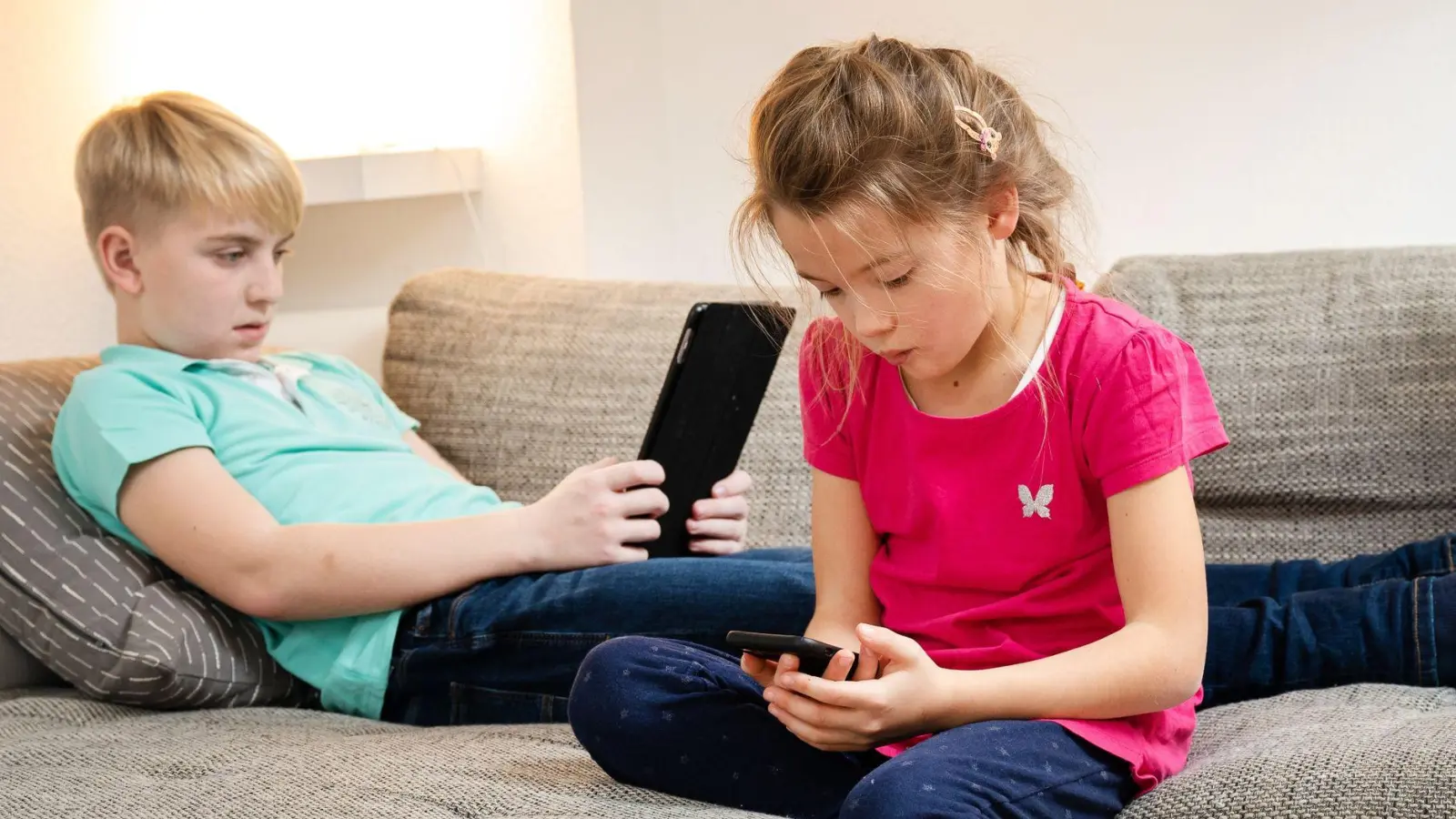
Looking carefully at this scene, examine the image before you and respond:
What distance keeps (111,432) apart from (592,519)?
50 centimetres

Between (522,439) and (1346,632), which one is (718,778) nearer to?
(1346,632)

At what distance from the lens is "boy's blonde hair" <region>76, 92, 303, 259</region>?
1558mm

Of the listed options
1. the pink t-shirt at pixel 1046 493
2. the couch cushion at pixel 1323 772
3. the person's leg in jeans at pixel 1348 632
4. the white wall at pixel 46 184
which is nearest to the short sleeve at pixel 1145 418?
the pink t-shirt at pixel 1046 493

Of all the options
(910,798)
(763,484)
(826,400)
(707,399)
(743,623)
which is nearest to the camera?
(910,798)

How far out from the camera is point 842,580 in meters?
1.20

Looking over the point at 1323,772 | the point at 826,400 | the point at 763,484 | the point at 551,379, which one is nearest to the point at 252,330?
the point at 551,379

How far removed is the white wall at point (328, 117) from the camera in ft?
7.27

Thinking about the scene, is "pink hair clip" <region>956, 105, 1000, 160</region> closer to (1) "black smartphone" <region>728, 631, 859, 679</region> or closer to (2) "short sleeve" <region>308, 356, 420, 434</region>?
(1) "black smartphone" <region>728, 631, 859, 679</region>

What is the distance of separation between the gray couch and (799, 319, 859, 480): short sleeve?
0.32 meters

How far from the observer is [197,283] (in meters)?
1.56

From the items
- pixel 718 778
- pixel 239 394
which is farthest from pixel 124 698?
pixel 718 778

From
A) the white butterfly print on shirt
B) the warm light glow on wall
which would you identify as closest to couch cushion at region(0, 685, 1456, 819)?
the white butterfly print on shirt

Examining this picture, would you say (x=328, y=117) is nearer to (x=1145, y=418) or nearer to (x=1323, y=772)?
(x=1145, y=418)

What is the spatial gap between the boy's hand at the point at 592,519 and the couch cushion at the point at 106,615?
34 centimetres
